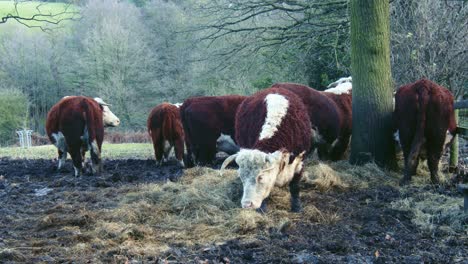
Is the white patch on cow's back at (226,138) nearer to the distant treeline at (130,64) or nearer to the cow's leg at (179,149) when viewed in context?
the cow's leg at (179,149)

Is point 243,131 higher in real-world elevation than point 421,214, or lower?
higher

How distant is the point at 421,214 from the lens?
6.23 metres

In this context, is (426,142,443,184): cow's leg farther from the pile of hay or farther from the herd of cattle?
the pile of hay

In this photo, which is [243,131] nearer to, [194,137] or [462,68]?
[194,137]

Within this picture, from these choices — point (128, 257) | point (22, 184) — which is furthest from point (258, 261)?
point (22, 184)

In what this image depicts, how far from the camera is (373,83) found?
957 centimetres

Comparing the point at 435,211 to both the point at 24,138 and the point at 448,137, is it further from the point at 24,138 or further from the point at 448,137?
the point at 24,138

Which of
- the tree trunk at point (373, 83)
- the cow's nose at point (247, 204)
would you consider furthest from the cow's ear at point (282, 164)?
the tree trunk at point (373, 83)

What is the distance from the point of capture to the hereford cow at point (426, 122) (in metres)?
8.20

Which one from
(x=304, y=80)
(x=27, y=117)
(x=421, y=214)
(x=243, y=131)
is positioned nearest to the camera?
(x=421, y=214)

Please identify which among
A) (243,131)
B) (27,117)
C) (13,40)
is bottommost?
(27,117)

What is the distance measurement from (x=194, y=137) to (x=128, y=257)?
6250mm

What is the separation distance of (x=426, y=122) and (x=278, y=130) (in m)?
3.06

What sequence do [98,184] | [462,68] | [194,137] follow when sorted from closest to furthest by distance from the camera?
1. [98,184]
2. [194,137]
3. [462,68]
